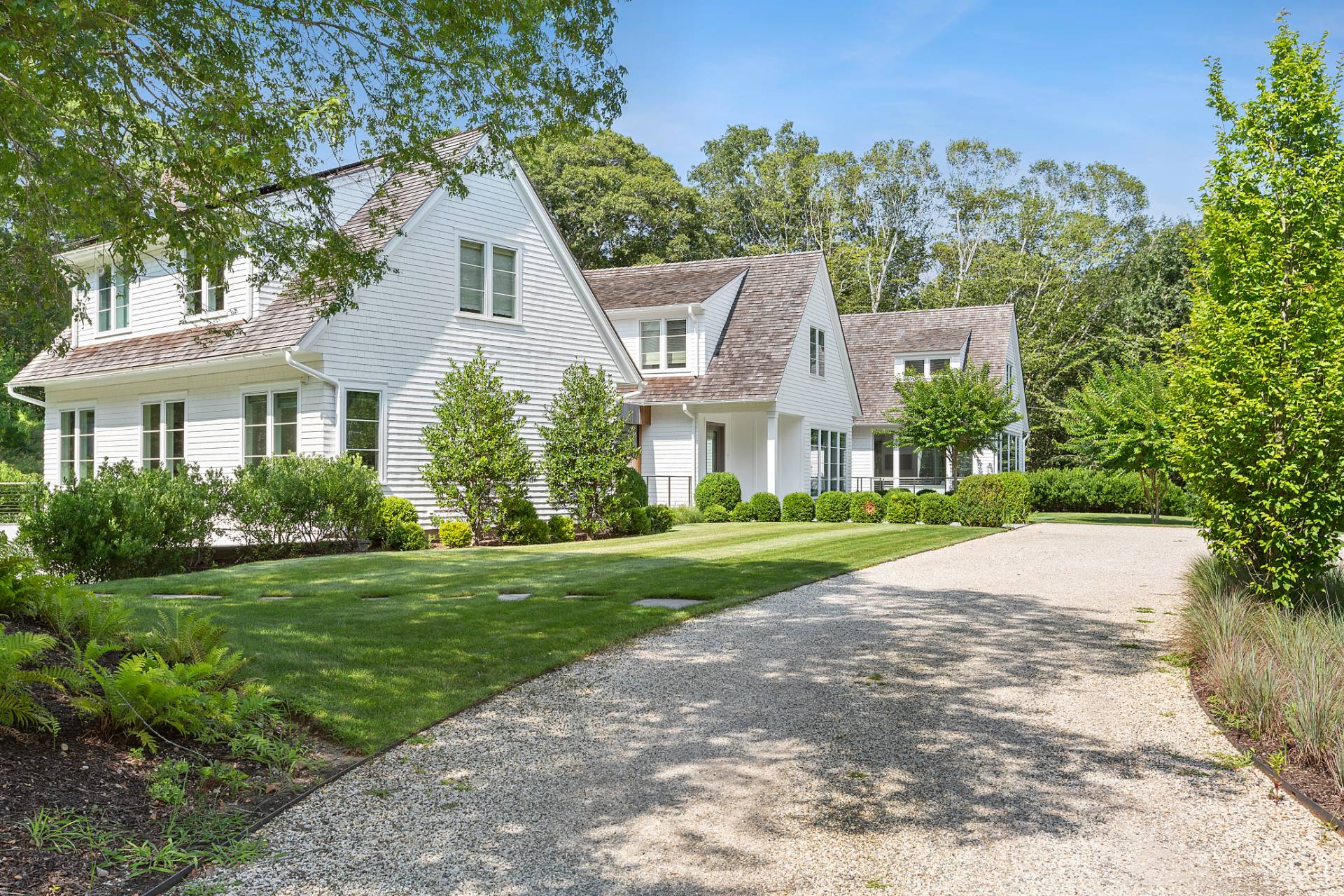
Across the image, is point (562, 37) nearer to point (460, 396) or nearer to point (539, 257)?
point (460, 396)

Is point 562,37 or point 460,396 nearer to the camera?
point 562,37

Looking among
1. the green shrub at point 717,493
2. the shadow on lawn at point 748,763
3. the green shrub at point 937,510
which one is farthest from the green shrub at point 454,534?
the green shrub at point 937,510

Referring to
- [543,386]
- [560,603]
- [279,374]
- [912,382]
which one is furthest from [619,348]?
[560,603]

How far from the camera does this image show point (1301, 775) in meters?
4.71

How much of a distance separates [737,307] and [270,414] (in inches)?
563

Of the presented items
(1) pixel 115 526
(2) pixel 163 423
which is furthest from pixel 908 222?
(1) pixel 115 526

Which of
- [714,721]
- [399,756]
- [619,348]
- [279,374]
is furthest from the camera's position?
[619,348]

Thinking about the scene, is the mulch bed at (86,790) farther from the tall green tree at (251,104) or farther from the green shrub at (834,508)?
the green shrub at (834,508)

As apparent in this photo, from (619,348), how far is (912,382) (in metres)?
10.3

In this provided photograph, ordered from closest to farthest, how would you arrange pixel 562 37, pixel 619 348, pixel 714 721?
pixel 714 721
pixel 562 37
pixel 619 348

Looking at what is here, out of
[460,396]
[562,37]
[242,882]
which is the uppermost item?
[562,37]

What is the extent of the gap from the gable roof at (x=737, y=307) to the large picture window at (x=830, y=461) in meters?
3.58

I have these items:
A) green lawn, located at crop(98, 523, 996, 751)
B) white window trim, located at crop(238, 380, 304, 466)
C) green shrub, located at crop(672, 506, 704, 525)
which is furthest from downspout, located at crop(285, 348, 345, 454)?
green shrub, located at crop(672, 506, 704, 525)

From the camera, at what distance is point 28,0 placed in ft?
17.3
